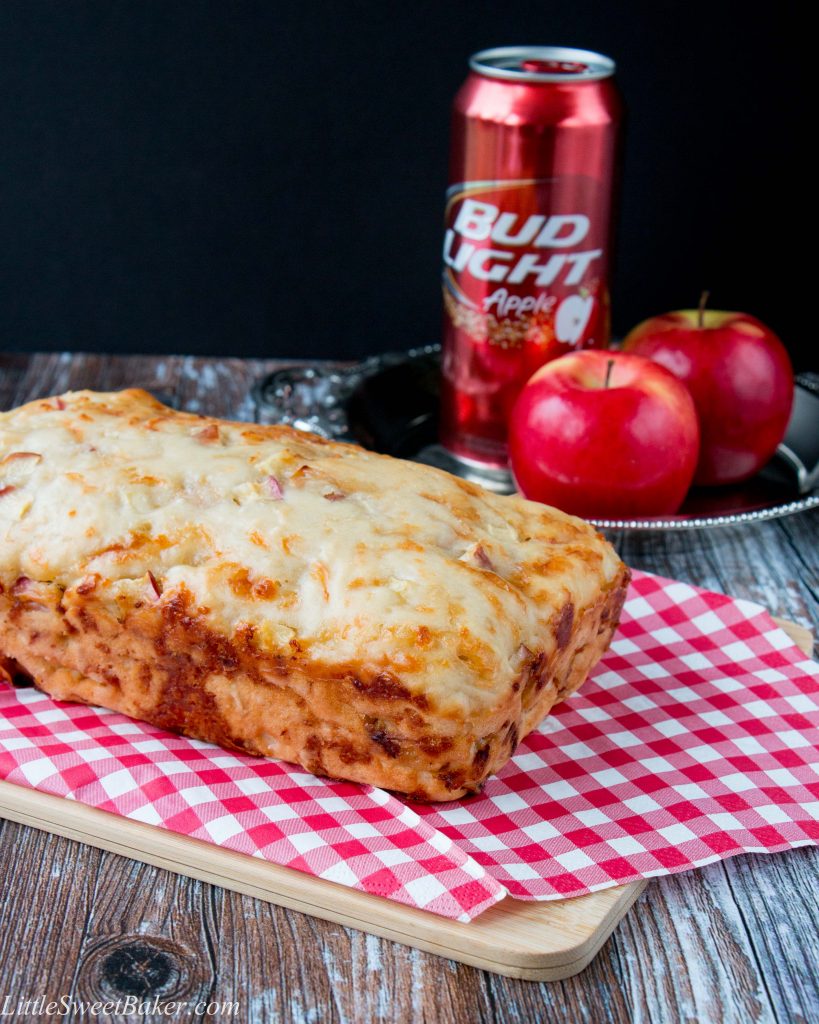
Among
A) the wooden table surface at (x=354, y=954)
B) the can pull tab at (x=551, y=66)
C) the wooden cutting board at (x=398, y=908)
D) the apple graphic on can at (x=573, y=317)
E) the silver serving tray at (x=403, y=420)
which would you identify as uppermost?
the can pull tab at (x=551, y=66)

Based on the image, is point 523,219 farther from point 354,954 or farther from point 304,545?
point 354,954

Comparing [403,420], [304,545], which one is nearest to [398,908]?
[304,545]

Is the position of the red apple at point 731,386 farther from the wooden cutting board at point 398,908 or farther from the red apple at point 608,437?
the wooden cutting board at point 398,908

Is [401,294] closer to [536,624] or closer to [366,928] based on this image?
[536,624]

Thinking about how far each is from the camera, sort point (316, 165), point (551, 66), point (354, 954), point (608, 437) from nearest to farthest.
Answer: point (354, 954) → point (608, 437) → point (551, 66) → point (316, 165)

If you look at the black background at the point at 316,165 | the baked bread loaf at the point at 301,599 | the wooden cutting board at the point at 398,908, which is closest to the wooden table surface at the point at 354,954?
the wooden cutting board at the point at 398,908

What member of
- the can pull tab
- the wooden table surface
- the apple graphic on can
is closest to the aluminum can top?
the can pull tab
